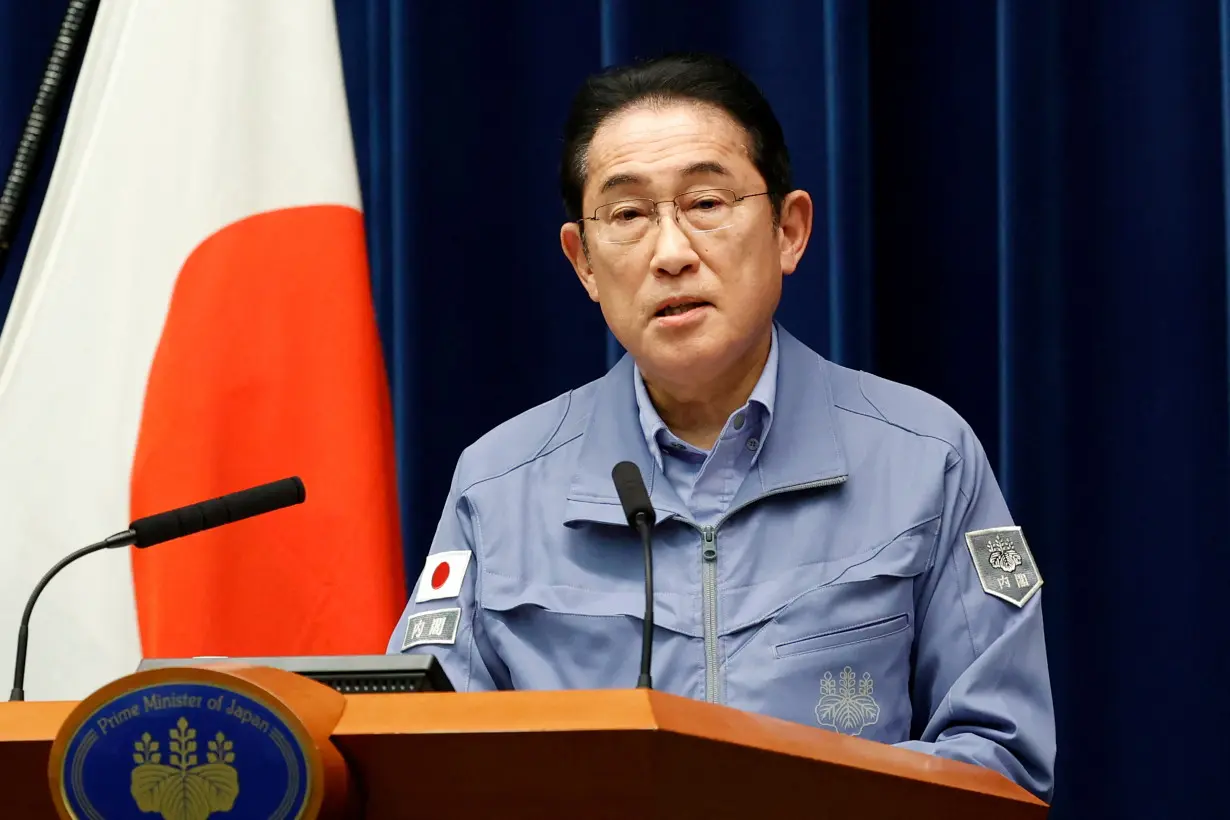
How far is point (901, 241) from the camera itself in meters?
2.21

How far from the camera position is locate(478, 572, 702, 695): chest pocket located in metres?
1.50

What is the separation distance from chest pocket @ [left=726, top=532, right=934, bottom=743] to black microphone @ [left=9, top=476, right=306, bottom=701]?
49cm

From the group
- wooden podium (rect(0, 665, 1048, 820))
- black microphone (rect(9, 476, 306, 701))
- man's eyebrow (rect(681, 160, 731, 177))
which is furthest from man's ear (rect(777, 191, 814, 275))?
wooden podium (rect(0, 665, 1048, 820))

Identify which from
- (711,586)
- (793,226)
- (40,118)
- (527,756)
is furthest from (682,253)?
(40,118)

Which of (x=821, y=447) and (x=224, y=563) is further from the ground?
(x=821, y=447)

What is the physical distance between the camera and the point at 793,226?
1782 millimetres

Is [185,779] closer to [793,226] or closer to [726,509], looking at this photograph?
[726,509]

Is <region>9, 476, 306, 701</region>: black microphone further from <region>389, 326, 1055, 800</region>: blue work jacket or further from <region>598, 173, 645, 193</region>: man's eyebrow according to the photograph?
<region>598, 173, 645, 193</region>: man's eyebrow

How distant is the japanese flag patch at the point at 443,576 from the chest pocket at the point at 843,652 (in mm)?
330

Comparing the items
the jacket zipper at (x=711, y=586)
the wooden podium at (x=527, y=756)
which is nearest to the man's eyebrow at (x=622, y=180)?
the jacket zipper at (x=711, y=586)

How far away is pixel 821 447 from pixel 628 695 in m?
0.89

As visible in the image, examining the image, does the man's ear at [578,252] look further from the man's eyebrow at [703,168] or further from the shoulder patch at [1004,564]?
the shoulder patch at [1004,564]

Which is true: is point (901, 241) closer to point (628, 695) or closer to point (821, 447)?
point (821, 447)

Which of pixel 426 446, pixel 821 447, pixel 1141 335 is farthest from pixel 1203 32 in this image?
pixel 426 446
